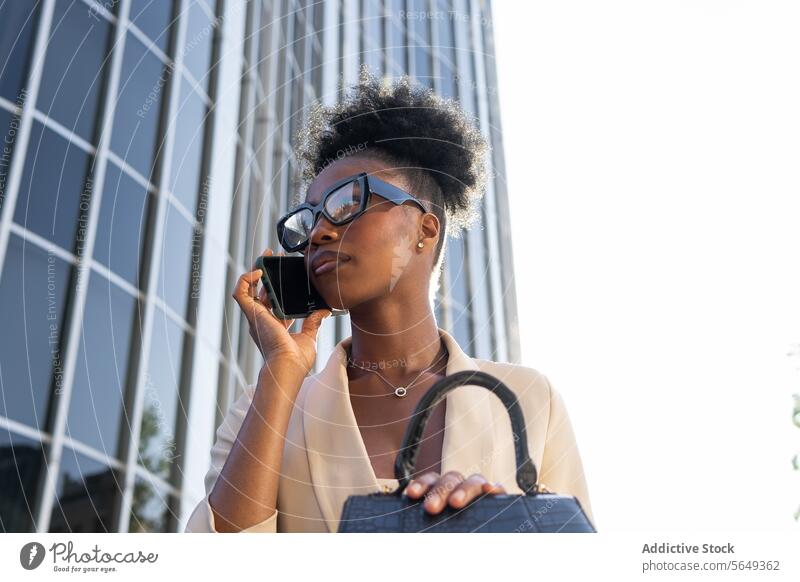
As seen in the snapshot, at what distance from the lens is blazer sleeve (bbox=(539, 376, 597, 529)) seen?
1.17 meters

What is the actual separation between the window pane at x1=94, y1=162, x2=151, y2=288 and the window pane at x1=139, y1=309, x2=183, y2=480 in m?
0.25

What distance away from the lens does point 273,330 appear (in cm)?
123

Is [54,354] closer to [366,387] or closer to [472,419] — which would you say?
[366,387]

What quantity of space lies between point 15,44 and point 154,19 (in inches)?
29.3

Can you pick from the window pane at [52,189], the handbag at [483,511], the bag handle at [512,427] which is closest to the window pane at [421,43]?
the window pane at [52,189]

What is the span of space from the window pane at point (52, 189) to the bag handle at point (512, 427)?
1.73 m

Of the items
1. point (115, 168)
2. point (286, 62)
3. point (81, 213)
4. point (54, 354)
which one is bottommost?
point (54, 354)

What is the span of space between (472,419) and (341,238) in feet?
1.19

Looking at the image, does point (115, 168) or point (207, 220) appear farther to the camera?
point (207, 220)

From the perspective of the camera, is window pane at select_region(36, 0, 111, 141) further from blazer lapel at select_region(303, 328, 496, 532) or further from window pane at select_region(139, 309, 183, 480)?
blazer lapel at select_region(303, 328, 496, 532)

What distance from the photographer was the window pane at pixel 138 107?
8.82 ft

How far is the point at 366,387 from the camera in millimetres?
1289

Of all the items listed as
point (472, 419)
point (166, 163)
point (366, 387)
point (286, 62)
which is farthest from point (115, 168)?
point (472, 419)

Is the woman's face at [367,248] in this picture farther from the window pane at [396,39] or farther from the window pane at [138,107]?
the window pane at [396,39]
